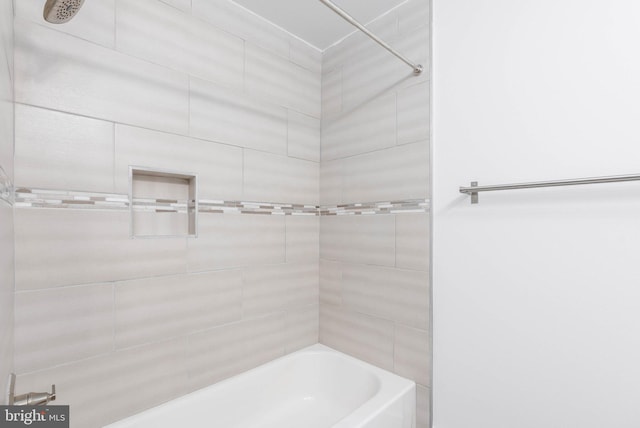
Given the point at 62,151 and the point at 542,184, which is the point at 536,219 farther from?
the point at 62,151

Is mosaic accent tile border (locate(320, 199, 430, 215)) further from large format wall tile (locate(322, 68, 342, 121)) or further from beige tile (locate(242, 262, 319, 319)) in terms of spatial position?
large format wall tile (locate(322, 68, 342, 121))

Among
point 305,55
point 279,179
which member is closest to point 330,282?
point 279,179

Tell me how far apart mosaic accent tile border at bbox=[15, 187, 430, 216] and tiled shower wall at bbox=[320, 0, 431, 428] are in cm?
4

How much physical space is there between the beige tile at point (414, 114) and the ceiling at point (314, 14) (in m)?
0.50

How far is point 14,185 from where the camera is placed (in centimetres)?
105

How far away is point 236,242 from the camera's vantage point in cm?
168

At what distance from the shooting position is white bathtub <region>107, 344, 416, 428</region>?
1387mm

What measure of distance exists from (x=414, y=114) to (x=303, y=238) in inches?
38.3

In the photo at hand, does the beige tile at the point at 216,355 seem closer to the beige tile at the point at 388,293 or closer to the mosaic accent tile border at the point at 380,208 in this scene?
the beige tile at the point at 388,293

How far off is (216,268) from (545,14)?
5.88 ft

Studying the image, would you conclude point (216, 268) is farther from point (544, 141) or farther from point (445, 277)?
point (544, 141)

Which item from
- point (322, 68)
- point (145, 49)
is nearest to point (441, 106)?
point (322, 68)

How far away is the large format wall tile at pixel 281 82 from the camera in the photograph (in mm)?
1755

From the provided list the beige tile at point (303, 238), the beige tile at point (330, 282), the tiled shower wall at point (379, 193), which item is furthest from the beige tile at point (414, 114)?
the beige tile at point (330, 282)
